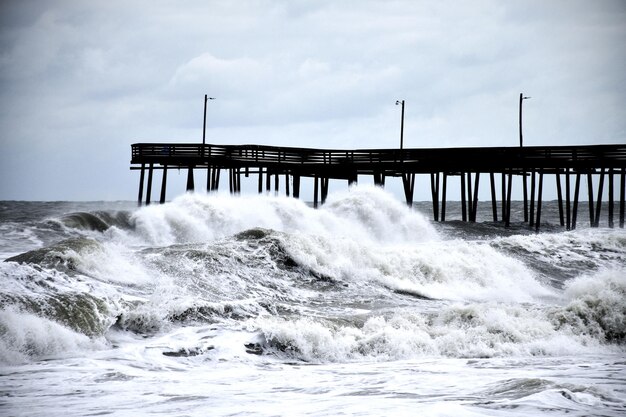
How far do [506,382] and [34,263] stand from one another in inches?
352

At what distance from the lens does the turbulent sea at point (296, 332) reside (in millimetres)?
8977

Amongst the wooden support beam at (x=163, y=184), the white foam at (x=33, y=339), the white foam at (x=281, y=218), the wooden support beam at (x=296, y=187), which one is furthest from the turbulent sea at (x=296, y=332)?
the wooden support beam at (x=296, y=187)

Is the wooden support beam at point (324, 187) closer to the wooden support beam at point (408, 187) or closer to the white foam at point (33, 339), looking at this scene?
the wooden support beam at point (408, 187)

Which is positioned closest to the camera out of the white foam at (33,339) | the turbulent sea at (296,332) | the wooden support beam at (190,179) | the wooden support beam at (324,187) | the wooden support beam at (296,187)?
the turbulent sea at (296,332)

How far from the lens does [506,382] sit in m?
9.91

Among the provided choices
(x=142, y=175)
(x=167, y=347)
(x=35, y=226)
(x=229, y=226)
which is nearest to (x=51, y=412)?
(x=167, y=347)

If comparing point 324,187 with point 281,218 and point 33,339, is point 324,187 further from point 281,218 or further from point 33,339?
point 33,339

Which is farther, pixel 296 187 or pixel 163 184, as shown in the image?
pixel 296 187

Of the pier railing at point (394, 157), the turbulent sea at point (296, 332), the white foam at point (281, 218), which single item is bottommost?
the turbulent sea at point (296, 332)

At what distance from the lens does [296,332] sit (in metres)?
12.2

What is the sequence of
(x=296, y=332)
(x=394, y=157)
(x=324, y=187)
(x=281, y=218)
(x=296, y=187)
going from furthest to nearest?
1. (x=324, y=187)
2. (x=296, y=187)
3. (x=394, y=157)
4. (x=281, y=218)
5. (x=296, y=332)

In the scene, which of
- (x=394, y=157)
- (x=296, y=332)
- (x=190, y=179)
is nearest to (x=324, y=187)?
(x=394, y=157)

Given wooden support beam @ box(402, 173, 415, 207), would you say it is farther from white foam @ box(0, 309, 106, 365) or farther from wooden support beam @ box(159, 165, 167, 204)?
white foam @ box(0, 309, 106, 365)

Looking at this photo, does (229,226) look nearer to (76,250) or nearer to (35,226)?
(35,226)
